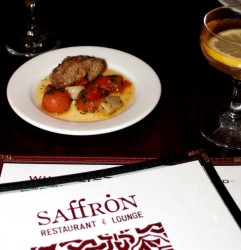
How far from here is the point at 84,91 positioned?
3.86 ft

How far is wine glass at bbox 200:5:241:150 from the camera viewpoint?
100 cm

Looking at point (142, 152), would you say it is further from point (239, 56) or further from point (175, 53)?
point (175, 53)

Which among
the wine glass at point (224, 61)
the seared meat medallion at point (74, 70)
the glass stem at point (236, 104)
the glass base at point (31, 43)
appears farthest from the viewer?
the glass base at point (31, 43)

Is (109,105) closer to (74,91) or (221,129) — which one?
(74,91)

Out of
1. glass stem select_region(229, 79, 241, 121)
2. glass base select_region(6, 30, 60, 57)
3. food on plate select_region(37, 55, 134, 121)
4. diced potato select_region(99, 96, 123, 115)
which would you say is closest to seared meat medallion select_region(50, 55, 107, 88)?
food on plate select_region(37, 55, 134, 121)

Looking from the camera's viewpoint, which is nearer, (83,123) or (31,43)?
(83,123)

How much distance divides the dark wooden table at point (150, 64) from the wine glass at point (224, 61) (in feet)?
0.10

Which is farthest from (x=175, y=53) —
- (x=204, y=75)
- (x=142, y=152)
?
(x=142, y=152)

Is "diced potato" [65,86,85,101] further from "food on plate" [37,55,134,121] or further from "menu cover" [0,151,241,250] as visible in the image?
"menu cover" [0,151,241,250]

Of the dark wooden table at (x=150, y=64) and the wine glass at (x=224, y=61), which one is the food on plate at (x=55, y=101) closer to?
the dark wooden table at (x=150, y=64)

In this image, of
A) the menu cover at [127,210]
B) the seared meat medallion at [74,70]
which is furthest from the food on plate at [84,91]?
the menu cover at [127,210]

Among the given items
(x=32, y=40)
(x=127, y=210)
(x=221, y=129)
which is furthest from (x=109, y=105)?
(x=32, y=40)

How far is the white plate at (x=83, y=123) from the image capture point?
105 cm

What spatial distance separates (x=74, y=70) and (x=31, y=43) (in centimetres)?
36
